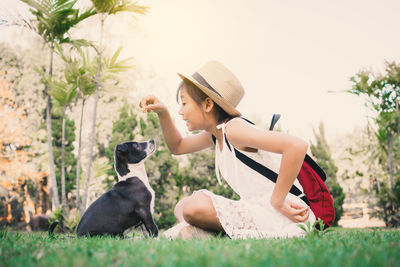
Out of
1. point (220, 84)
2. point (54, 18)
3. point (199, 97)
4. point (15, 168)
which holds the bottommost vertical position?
point (15, 168)

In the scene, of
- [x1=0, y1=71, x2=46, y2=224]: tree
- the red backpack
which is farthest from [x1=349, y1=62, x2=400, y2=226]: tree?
[x1=0, y1=71, x2=46, y2=224]: tree

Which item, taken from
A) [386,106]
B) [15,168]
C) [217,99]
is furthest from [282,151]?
[15,168]

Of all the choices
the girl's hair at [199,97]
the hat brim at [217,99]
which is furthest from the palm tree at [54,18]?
the hat brim at [217,99]

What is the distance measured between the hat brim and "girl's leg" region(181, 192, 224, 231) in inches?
30.0

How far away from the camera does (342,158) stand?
18.3 m

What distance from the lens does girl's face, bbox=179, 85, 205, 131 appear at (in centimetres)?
280

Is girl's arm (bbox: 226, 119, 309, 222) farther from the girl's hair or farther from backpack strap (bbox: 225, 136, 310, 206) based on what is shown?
the girl's hair

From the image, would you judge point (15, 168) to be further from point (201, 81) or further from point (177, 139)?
point (201, 81)

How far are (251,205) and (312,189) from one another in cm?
54

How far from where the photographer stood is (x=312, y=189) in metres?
2.63

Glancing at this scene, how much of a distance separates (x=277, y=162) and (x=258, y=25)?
20251 mm

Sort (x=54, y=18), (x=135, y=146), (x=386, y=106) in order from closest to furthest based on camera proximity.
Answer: (x=135, y=146) < (x=54, y=18) < (x=386, y=106)

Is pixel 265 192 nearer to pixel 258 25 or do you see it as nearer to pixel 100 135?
pixel 100 135

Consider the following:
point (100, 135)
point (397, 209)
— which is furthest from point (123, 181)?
point (100, 135)
